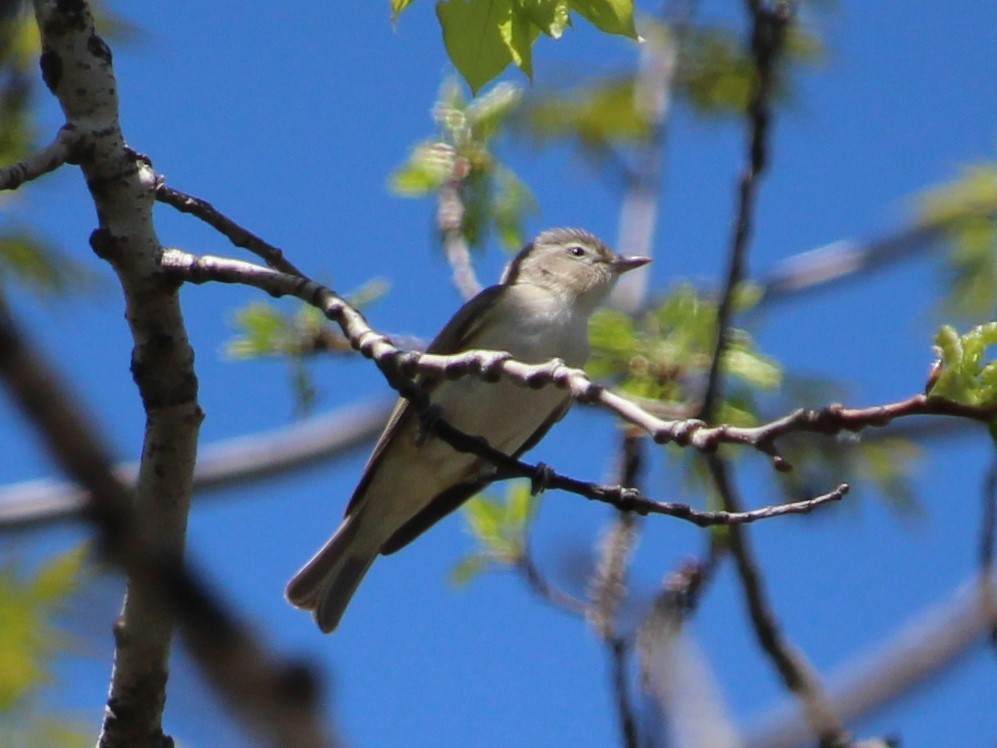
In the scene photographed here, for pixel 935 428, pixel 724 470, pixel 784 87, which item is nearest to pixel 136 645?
pixel 724 470

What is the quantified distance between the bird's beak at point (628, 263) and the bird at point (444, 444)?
2.21ft

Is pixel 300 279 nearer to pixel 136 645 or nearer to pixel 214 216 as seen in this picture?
pixel 214 216

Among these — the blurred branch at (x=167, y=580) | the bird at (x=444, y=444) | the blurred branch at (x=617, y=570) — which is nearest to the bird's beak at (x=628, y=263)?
the bird at (x=444, y=444)

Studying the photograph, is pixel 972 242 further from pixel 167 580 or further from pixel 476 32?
pixel 167 580

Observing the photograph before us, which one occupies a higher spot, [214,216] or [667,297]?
[667,297]

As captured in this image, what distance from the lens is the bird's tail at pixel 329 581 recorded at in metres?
5.25

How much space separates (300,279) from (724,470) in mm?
946

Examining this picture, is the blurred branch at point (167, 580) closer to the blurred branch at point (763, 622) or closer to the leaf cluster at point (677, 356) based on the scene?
the blurred branch at point (763, 622)

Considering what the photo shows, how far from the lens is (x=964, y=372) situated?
1.80 m

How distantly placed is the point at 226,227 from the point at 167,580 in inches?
105

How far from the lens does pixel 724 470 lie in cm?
281

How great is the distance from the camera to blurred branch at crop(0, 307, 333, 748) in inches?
21.1

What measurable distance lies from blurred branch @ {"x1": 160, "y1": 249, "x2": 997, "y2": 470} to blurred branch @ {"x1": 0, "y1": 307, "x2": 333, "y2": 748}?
116 centimetres

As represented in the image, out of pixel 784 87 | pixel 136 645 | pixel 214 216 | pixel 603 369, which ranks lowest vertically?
pixel 136 645
